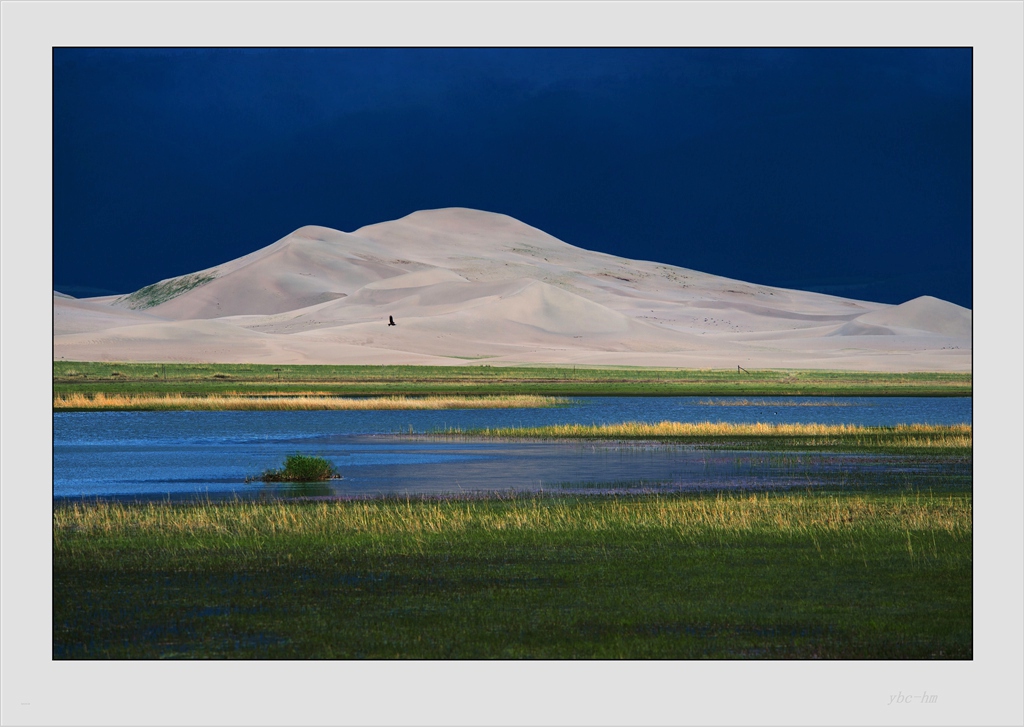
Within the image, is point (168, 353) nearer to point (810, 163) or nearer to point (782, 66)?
point (810, 163)

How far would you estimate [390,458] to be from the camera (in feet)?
132

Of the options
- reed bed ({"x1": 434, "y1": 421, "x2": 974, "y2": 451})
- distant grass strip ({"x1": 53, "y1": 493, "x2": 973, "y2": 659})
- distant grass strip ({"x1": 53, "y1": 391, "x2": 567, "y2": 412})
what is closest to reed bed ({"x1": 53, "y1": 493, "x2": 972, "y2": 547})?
distant grass strip ({"x1": 53, "y1": 493, "x2": 973, "y2": 659})

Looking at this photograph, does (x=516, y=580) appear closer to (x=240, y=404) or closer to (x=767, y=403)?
(x=240, y=404)

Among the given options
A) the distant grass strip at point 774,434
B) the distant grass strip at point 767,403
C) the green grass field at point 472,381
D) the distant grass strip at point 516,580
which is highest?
the green grass field at point 472,381

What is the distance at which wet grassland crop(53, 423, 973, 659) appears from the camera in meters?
16.2

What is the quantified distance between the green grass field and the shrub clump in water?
138 feet

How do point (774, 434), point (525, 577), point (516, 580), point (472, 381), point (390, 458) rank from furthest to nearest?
point (472, 381)
point (774, 434)
point (390, 458)
point (525, 577)
point (516, 580)

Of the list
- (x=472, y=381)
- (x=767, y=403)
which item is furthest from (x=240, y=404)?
(x=472, y=381)

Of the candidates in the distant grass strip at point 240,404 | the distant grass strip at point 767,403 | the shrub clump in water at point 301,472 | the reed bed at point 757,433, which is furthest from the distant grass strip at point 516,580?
the distant grass strip at point 767,403

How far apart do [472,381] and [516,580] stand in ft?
283

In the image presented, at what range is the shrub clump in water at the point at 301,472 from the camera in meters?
33.6

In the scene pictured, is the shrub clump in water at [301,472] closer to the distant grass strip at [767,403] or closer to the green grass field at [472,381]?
the green grass field at [472,381]

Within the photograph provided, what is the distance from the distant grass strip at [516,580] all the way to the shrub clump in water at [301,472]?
20.6 feet

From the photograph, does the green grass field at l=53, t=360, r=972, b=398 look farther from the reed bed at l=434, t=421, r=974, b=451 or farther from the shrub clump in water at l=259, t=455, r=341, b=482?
the shrub clump in water at l=259, t=455, r=341, b=482
